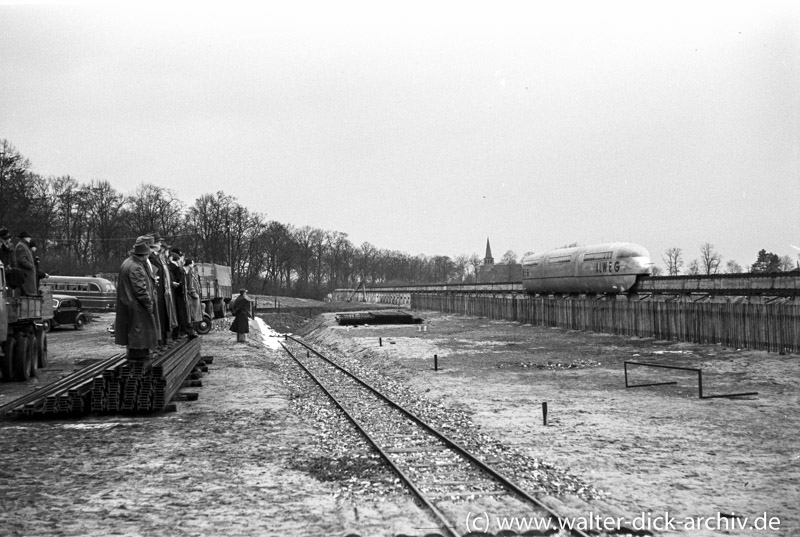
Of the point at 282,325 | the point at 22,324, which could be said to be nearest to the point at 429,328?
the point at 282,325

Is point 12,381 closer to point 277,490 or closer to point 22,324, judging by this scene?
point 22,324

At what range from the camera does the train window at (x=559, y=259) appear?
44334mm

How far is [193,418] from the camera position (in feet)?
35.4

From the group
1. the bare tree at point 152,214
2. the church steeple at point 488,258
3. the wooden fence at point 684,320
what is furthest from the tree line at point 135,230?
the church steeple at point 488,258

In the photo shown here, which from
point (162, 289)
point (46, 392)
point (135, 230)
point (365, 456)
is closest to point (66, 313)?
point (46, 392)

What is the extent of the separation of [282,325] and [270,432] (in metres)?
36.5

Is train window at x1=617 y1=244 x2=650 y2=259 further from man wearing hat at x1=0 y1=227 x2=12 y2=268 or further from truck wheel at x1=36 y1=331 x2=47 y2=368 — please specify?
man wearing hat at x1=0 y1=227 x2=12 y2=268

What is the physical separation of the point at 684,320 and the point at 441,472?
1732cm

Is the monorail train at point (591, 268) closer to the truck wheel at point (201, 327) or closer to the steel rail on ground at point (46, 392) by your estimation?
the truck wheel at point (201, 327)

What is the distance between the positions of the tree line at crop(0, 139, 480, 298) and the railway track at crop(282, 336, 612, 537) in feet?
126

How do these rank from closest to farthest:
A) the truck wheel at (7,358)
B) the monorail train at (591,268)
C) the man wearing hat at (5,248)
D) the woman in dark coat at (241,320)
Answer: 1. the man wearing hat at (5,248)
2. the truck wheel at (7,358)
3. the woman in dark coat at (241,320)
4. the monorail train at (591,268)

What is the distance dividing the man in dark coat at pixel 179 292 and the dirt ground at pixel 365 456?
1.30 metres

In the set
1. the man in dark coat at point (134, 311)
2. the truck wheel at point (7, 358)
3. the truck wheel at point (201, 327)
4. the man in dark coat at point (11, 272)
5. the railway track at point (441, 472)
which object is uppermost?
the man in dark coat at point (11, 272)

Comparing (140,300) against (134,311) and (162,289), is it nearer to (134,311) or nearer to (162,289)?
(134,311)
